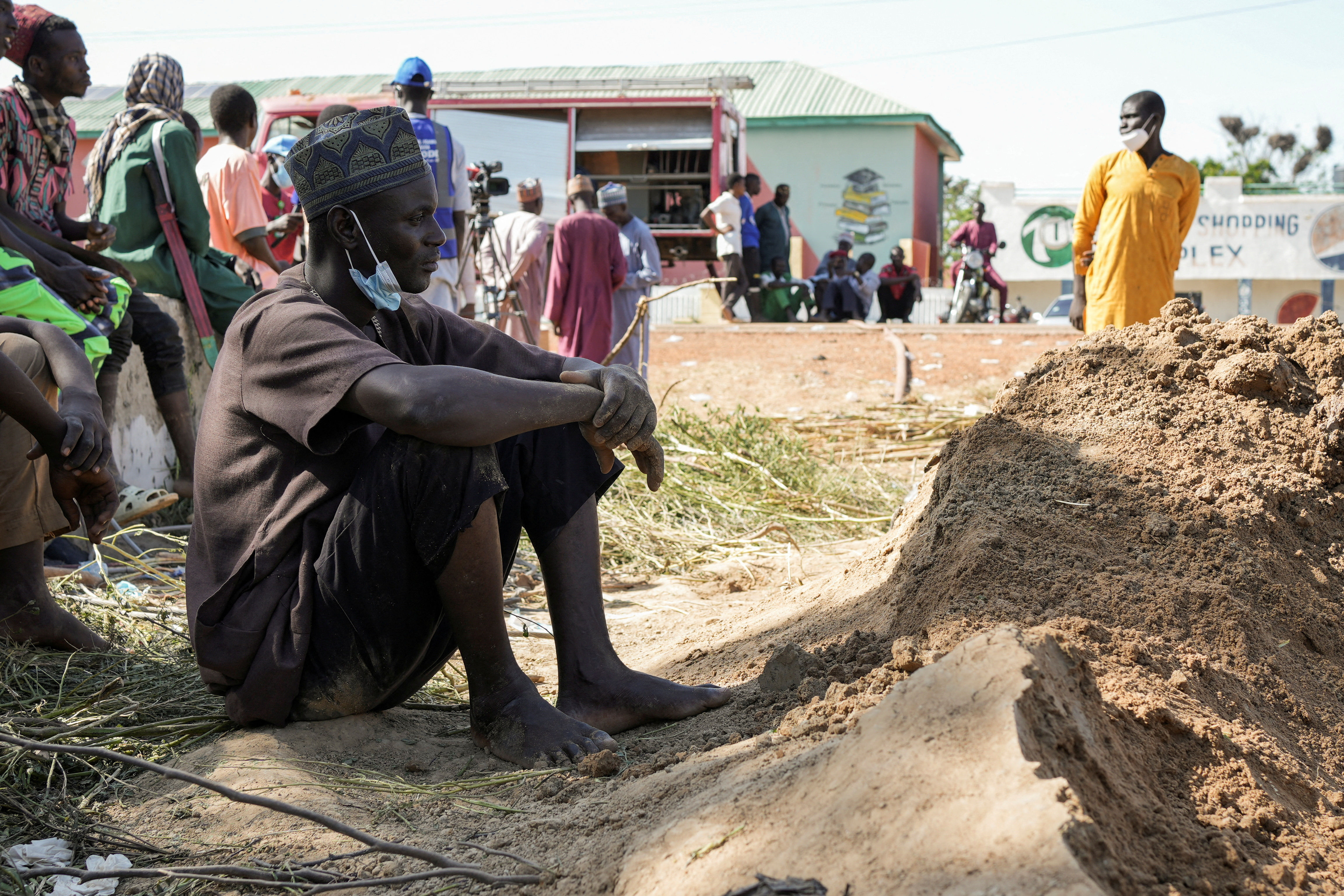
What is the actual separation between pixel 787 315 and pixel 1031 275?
40.8ft

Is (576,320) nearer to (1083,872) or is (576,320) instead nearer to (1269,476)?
(1269,476)

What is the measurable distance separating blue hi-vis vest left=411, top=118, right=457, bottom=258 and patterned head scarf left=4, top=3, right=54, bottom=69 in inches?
70.8

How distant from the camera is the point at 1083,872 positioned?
45.3 inches

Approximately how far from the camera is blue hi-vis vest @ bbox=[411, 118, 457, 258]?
18.2 ft

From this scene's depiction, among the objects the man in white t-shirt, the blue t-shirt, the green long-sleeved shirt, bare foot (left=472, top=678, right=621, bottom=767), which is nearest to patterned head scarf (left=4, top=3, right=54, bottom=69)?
the green long-sleeved shirt

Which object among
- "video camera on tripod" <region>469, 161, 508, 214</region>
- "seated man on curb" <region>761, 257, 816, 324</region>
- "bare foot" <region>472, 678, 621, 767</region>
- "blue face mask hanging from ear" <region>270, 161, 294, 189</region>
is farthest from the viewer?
"seated man on curb" <region>761, 257, 816, 324</region>

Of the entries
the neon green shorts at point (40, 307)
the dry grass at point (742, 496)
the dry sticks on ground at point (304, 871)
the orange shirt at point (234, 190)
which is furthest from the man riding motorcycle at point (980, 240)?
the dry sticks on ground at point (304, 871)

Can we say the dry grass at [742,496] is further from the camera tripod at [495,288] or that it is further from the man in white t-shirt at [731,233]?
the man in white t-shirt at [731,233]

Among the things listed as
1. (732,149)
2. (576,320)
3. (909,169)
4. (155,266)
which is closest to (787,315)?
(732,149)

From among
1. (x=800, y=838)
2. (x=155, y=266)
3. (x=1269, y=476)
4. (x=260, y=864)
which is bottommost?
(x=260, y=864)

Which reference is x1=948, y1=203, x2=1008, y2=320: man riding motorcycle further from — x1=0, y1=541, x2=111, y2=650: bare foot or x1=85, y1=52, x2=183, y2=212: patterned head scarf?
x1=0, y1=541, x2=111, y2=650: bare foot

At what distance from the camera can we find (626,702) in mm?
2207

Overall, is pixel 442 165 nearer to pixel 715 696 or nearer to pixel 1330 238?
pixel 715 696

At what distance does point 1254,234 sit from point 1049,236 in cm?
427
